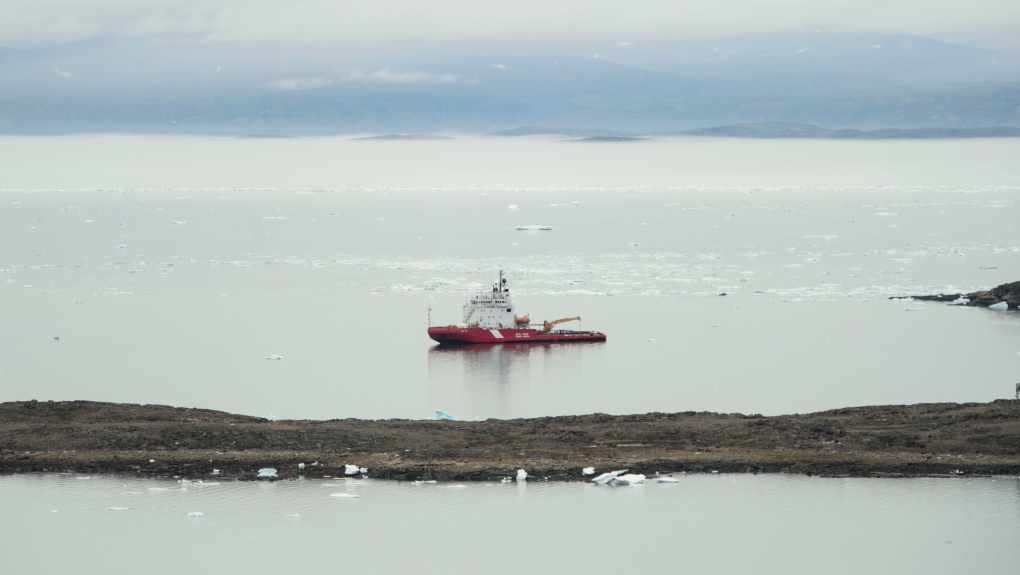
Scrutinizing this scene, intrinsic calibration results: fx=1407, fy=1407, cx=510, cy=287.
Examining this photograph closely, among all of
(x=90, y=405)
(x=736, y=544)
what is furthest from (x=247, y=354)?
(x=736, y=544)

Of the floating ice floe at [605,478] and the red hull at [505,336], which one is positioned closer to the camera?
the floating ice floe at [605,478]

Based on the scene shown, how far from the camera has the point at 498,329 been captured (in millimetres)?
43969

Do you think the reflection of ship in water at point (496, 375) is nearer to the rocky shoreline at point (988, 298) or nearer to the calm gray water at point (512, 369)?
the calm gray water at point (512, 369)

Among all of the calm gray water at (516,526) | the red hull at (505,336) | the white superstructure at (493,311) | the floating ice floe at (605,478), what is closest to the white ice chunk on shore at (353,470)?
the calm gray water at (516,526)

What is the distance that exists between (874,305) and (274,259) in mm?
35243

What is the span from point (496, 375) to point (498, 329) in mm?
6520

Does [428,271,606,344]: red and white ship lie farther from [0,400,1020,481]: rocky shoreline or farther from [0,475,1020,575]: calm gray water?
[0,475,1020,575]: calm gray water

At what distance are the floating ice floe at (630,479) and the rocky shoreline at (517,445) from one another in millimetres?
442

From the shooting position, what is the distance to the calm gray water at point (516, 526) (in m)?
19.2

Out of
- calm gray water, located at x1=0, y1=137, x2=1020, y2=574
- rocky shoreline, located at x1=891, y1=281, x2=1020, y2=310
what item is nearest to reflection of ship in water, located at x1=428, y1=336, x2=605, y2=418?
calm gray water, located at x1=0, y1=137, x2=1020, y2=574

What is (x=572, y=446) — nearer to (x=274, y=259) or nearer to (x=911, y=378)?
(x=911, y=378)

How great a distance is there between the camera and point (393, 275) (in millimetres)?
65250

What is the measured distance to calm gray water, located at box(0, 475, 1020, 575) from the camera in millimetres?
19203

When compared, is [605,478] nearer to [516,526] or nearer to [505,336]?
Answer: [516,526]
